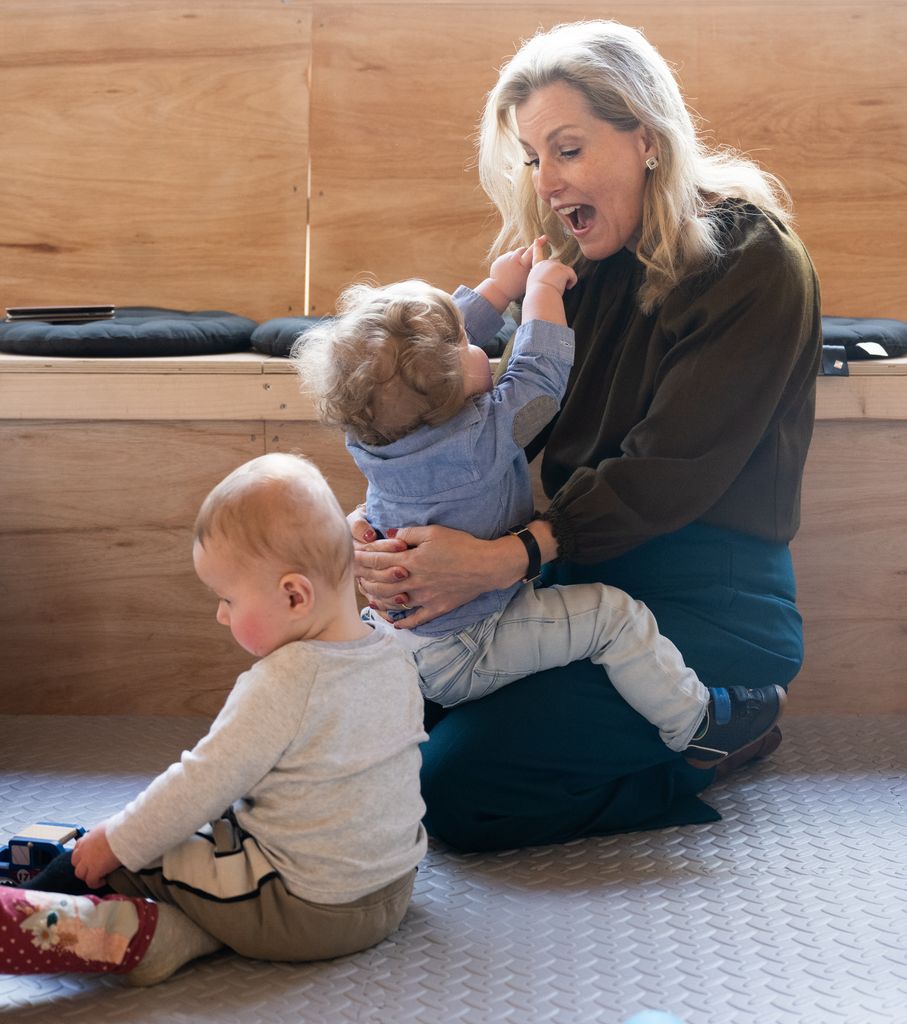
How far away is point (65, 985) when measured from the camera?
1045 millimetres

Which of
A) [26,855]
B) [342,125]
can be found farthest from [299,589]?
[342,125]

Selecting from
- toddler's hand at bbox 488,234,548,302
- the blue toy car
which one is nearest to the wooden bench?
toddler's hand at bbox 488,234,548,302

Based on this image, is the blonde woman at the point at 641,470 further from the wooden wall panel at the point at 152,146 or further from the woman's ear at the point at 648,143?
the wooden wall panel at the point at 152,146

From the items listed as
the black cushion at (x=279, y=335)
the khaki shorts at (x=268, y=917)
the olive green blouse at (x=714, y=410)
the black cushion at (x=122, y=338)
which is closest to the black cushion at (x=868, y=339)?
the olive green blouse at (x=714, y=410)

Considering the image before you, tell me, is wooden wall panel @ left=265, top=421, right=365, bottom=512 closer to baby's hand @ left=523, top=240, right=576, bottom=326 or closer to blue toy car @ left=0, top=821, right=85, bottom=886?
baby's hand @ left=523, top=240, right=576, bottom=326

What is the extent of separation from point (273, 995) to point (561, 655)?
1.57ft

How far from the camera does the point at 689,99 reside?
1.98 meters

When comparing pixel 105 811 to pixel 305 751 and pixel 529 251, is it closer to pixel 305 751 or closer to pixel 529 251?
pixel 305 751

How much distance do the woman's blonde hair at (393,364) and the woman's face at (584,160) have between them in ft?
0.82

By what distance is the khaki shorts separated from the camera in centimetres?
105

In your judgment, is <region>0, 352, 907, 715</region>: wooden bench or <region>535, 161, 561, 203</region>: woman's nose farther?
<region>0, 352, 907, 715</region>: wooden bench

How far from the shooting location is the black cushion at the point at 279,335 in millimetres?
1678

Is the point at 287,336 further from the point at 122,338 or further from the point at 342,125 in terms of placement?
the point at 342,125

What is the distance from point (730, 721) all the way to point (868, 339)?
63 cm
